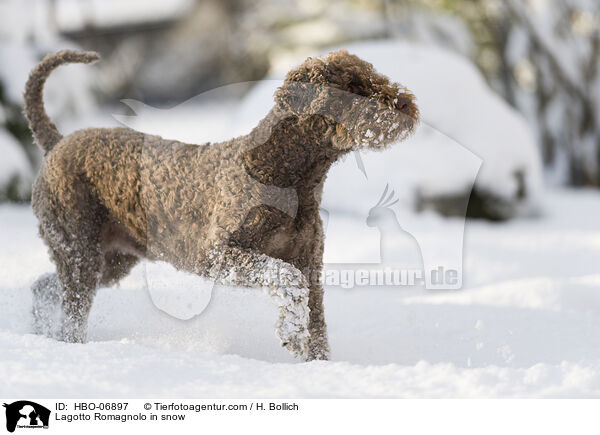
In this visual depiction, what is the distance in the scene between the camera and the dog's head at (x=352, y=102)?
2646 mm

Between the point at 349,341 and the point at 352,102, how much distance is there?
1.43m

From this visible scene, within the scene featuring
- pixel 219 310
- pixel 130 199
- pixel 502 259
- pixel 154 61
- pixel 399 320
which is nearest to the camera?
pixel 130 199

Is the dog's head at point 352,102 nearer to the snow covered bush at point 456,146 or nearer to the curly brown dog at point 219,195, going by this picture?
the curly brown dog at point 219,195

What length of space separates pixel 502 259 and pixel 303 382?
3408 millimetres

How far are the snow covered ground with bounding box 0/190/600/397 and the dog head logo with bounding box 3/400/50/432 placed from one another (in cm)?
6

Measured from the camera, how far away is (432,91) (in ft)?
23.2

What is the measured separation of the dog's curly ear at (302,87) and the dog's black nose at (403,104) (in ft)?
1.01

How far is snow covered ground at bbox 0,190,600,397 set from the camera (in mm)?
2523

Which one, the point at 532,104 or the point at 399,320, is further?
the point at 532,104

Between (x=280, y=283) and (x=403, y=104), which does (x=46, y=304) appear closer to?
(x=280, y=283)

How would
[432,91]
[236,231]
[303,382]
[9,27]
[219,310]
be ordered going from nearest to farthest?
[303,382] → [236,231] → [219,310] → [432,91] → [9,27]

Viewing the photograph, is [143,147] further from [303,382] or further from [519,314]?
[519,314]

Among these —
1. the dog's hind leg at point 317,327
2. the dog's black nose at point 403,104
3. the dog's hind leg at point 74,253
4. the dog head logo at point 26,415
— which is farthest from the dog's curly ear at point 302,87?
the dog head logo at point 26,415

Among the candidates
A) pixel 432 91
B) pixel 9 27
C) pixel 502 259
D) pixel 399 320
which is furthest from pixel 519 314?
pixel 9 27
